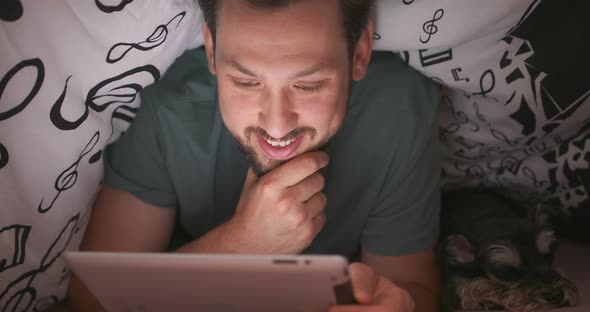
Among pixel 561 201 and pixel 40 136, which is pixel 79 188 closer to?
pixel 40 136

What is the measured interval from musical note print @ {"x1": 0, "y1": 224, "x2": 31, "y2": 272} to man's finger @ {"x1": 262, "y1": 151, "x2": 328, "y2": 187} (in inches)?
17.1

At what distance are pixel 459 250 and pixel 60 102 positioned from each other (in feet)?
2.72

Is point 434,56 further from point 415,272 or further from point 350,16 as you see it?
point 415,272

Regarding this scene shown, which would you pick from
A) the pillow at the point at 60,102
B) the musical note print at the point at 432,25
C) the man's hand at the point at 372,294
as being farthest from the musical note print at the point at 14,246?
the musical note print at the point at 432,25

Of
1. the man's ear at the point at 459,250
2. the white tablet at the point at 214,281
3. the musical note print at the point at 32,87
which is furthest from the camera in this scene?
the man's ear at the point at 459,250

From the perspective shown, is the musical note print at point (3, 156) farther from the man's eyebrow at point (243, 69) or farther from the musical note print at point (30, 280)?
the man's eyebrow at point (243, 69)

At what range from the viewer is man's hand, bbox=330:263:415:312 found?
29.0 inches

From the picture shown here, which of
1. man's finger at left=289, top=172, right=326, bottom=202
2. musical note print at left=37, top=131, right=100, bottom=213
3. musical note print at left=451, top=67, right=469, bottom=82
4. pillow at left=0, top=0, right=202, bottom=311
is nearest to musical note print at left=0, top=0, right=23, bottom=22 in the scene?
pillow at left=0, top=0, right=202, bottom=311

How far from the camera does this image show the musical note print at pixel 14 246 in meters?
0.83

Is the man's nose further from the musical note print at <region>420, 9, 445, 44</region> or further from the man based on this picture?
the musical note print at <region>420, 9, 445, 44</region>

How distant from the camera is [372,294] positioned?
77cm

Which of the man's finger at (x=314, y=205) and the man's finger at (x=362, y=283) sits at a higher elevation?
the man's finger at (x=314, y=205)

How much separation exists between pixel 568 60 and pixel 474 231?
0.40 meters

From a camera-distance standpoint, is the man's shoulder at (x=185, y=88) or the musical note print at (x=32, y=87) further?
the man's shoulder at (x=185, y=88)
